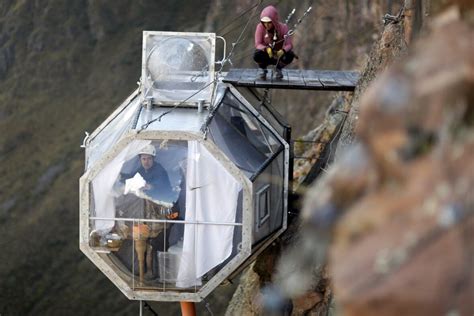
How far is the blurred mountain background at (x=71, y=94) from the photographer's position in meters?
29.8

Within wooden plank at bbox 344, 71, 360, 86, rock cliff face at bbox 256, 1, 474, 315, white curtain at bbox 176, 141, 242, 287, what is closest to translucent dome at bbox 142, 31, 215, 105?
white curtain at bbox 176, 141, 242, 287

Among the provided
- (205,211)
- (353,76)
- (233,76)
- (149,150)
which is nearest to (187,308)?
(205,211)

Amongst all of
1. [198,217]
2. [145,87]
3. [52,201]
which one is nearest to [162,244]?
[198,217]

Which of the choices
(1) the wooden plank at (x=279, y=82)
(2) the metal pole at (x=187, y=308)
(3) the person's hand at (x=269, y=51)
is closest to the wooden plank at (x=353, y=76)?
(1) the wooden plank at (x=279, y=82)

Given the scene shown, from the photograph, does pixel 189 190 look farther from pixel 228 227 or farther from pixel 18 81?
pixel 18 81

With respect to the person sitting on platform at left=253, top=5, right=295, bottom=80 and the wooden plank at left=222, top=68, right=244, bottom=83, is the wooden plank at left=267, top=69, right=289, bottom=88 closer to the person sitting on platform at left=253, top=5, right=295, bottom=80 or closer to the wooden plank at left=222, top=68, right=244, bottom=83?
the person sitting on platform at left=253, top=5, right=295, bottom=80

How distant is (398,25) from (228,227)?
3.58m

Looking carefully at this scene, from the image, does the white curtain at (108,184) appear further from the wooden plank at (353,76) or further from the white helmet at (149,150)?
the wooden plank at (353,76)

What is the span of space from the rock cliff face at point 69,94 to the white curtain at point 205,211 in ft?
46.5

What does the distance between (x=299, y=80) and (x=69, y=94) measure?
23105 mm

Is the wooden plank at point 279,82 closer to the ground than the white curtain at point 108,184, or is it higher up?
higher up

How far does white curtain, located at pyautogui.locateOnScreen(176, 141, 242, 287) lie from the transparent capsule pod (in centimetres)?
1

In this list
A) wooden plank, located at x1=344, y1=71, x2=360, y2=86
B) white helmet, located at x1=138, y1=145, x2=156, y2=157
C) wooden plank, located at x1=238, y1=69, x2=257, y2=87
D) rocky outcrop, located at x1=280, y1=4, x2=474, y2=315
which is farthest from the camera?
wooden plank, located at x1=344, y1=71, x2=360, y2=86

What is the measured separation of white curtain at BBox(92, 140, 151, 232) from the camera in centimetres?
1151
